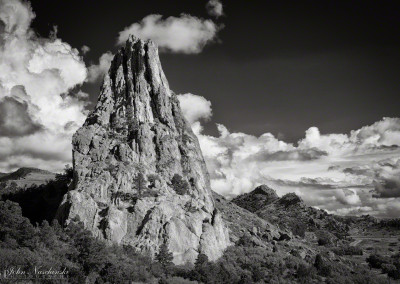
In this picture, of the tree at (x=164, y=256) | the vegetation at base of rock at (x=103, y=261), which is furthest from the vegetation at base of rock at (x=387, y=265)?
the tree at (x=164, y=256)

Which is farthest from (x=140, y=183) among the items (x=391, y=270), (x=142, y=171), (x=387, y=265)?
(x=387, y=265)

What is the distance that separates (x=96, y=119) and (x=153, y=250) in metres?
45.3

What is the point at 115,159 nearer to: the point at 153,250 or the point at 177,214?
the point at 177,214

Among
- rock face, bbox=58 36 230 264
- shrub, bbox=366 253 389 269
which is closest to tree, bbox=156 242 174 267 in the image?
rock face, bbox=58 36 230 264

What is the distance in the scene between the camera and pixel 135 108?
9525 centimetres

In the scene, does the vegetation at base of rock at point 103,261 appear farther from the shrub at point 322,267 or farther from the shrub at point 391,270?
the shrub at point 391,270

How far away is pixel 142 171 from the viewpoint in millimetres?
81500

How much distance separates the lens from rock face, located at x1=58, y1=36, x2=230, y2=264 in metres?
68.2

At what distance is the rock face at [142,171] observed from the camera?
68188mm

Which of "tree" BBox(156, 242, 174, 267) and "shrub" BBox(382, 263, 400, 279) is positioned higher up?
"tree" BBox(156, 242, 174, 267)

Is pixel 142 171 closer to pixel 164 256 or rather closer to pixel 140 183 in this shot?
pixel 140 183

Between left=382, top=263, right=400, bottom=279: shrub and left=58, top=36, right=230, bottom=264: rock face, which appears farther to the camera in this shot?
left=382, top=263, right=400, bottom=279: shrub

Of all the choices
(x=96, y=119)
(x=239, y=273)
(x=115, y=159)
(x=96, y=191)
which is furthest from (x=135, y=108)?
(x=239, y=273)

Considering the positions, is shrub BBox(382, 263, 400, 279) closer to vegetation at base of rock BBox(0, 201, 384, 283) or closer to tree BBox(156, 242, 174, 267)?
vegetation at base of rock BBox(0, 201, 384, 283)
